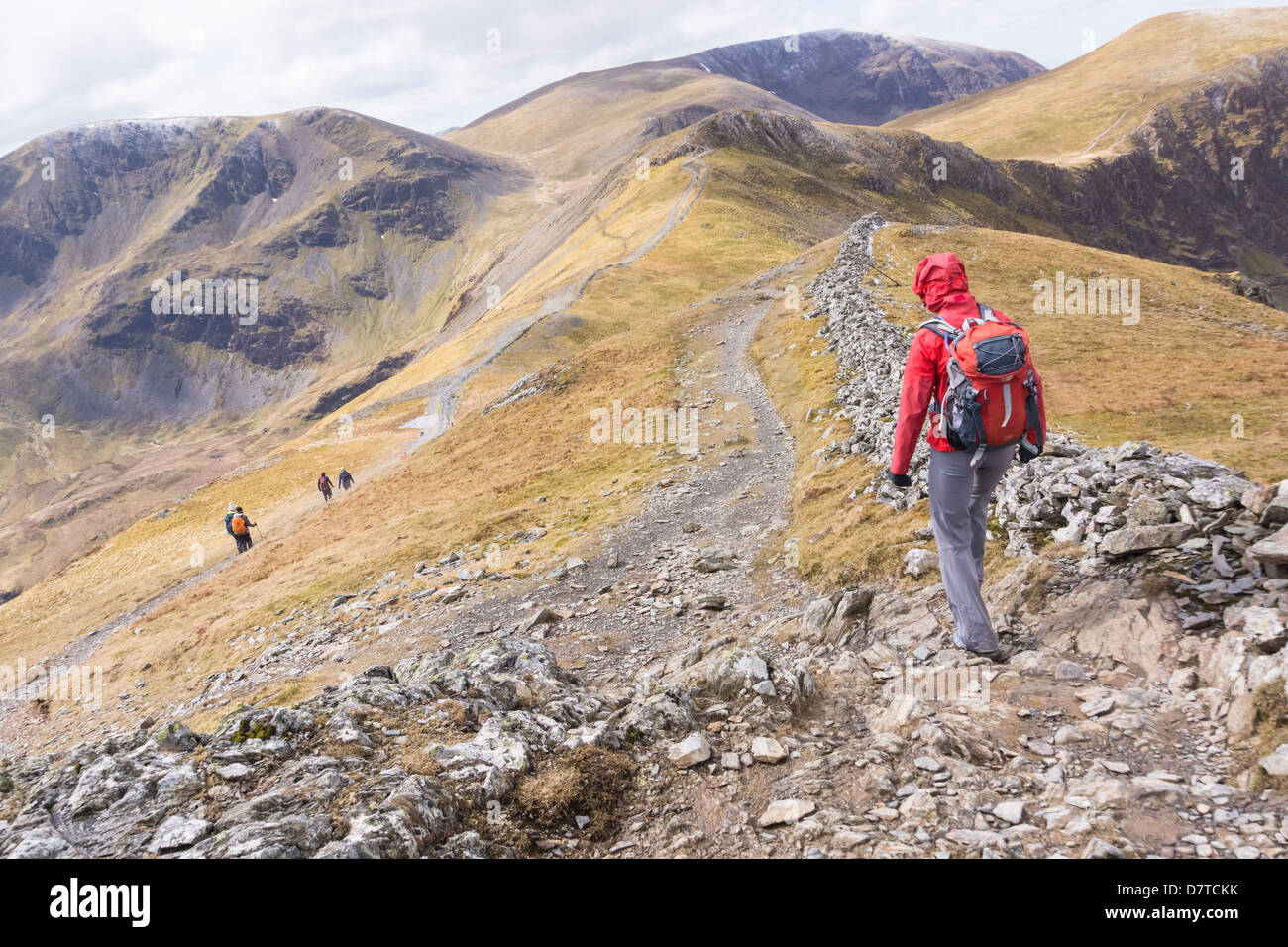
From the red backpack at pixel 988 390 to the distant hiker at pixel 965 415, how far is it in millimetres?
10

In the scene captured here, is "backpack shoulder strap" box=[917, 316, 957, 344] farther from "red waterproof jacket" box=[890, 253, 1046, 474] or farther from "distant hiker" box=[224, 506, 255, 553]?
"distant hiker" box=[224, 506, 255, 553]

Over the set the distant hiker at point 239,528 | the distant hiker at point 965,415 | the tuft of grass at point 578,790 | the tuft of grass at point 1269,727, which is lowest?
the distant hiker at point 239,528

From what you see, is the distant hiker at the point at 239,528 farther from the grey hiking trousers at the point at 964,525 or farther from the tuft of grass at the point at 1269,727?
the tuft of grass at the point at 1269,727

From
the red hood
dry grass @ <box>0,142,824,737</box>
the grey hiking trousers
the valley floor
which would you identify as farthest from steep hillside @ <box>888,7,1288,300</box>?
the valley floor

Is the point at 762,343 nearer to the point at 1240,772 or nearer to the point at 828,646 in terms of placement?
the point at 828,646

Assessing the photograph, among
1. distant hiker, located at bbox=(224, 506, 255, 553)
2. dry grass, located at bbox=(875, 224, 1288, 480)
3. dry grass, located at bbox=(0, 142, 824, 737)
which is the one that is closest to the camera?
dry grass, located at bbox=(875, 224, 1288, 480)

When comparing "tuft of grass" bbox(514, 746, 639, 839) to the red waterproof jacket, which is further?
the red waterproof jacket

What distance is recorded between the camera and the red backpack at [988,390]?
7.35 metres

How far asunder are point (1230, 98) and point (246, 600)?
24924 centimetres

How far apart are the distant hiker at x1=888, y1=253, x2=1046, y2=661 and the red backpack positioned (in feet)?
0.03

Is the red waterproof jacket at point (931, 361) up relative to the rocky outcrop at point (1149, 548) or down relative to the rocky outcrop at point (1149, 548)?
up

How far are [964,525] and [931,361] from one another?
6.29ft

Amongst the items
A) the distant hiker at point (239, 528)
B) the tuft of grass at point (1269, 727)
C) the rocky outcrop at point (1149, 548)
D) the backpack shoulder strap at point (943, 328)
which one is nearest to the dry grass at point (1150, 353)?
the rocky outcrop at point (1149, 548)

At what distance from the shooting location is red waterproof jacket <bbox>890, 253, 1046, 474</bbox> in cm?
782
